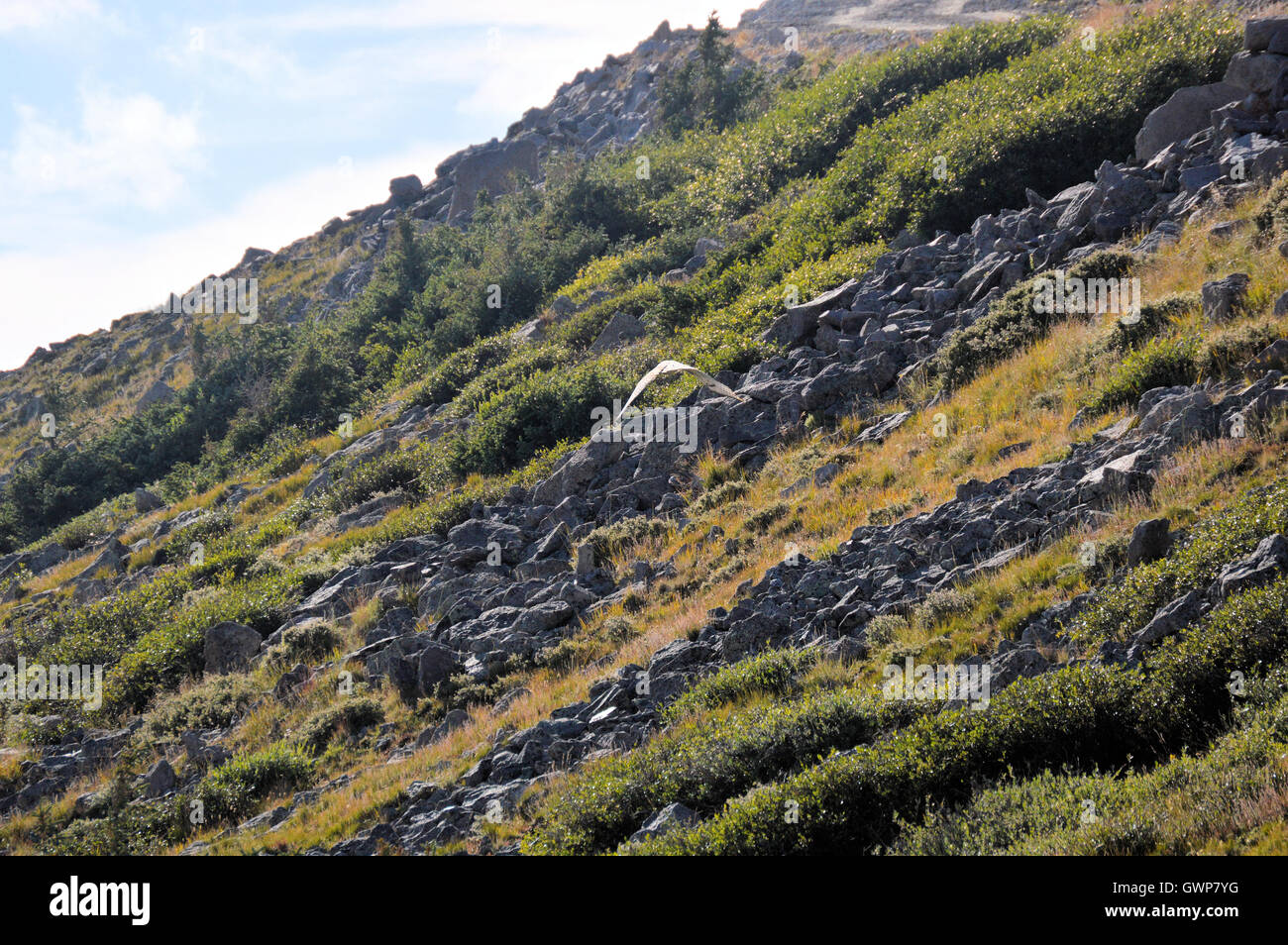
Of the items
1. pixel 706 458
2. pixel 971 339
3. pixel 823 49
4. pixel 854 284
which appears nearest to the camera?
pixel 971 339

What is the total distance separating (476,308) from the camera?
33.6 m

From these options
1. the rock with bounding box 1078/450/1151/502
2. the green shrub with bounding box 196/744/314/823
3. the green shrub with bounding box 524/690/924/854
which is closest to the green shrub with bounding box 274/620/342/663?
the green shrub with bounding box 196/744/314/823

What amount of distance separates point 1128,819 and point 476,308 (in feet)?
99.2

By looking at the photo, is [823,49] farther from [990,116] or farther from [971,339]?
[971,339]

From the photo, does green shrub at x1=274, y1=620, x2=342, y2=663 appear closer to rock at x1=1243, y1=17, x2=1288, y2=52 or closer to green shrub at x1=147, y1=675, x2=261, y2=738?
green shrub at x1=147, y1=675, x2=261, y2=738

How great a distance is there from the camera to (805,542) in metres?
13.2

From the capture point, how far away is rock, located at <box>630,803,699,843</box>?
25.6ft

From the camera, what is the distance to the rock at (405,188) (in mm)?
55656

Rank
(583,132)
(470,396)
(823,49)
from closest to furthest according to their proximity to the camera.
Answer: (470,396)
(823,49)
(583,132)

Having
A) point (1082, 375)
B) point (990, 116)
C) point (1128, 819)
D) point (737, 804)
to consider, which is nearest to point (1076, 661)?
point (1128, 819)

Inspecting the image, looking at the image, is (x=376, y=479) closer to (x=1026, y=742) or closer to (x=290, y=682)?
(x=290, y=682)

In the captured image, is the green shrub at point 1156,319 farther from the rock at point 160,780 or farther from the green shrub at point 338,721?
the rock at point 160,780

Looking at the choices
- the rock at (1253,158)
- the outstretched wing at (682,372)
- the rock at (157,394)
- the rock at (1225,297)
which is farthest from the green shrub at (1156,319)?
the rock at (157,394)

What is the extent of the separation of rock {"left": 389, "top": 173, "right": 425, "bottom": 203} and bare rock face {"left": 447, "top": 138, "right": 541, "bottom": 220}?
5326mm
